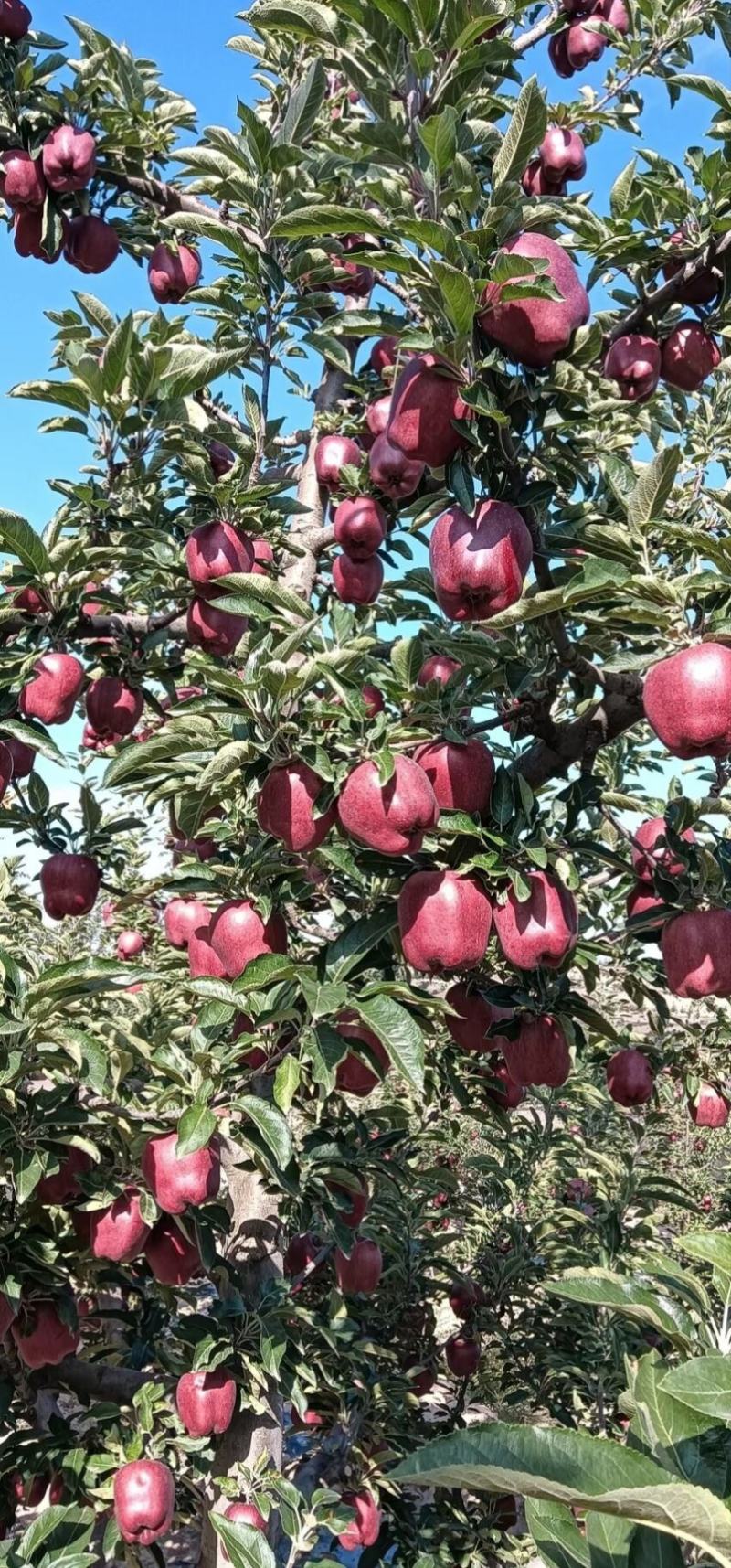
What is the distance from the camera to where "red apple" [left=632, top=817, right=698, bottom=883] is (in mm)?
1934

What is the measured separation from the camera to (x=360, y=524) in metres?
2.43

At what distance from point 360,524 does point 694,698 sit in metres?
1.25

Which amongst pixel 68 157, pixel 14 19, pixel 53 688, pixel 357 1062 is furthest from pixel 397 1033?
pixel 14 19

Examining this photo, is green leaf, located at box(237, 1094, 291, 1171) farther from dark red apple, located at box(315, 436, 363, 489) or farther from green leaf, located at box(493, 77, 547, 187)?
dark red apple, located at box(315, 436, 363, 489)

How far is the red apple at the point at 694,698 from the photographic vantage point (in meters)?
1.38

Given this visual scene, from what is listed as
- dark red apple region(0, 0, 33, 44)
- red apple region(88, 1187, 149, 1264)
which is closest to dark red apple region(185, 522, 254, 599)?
red apple region(88, 1187, 149, 1264)

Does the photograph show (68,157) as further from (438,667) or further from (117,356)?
(438,667)

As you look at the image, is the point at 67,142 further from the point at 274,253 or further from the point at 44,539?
the point at 44,539

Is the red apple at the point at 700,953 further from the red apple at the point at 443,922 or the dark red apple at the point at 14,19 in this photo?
the dark red apple at the point at 14,19

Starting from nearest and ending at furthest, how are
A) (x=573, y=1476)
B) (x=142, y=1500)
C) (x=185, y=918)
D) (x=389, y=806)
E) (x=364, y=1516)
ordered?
1. (x=573, y=1476)
2. (x=389, y=806)
3. (x=142, y=1500)
4. (x=185, y=918)
5. (x=364, y=1516)

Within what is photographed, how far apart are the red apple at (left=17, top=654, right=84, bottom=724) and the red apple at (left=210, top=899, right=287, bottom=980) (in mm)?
482

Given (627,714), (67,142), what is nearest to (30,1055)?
(627,714)

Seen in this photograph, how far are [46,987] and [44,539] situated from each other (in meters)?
0.82

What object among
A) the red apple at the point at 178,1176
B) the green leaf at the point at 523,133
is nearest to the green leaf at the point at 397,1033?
the red apple at the point at 178,1176
